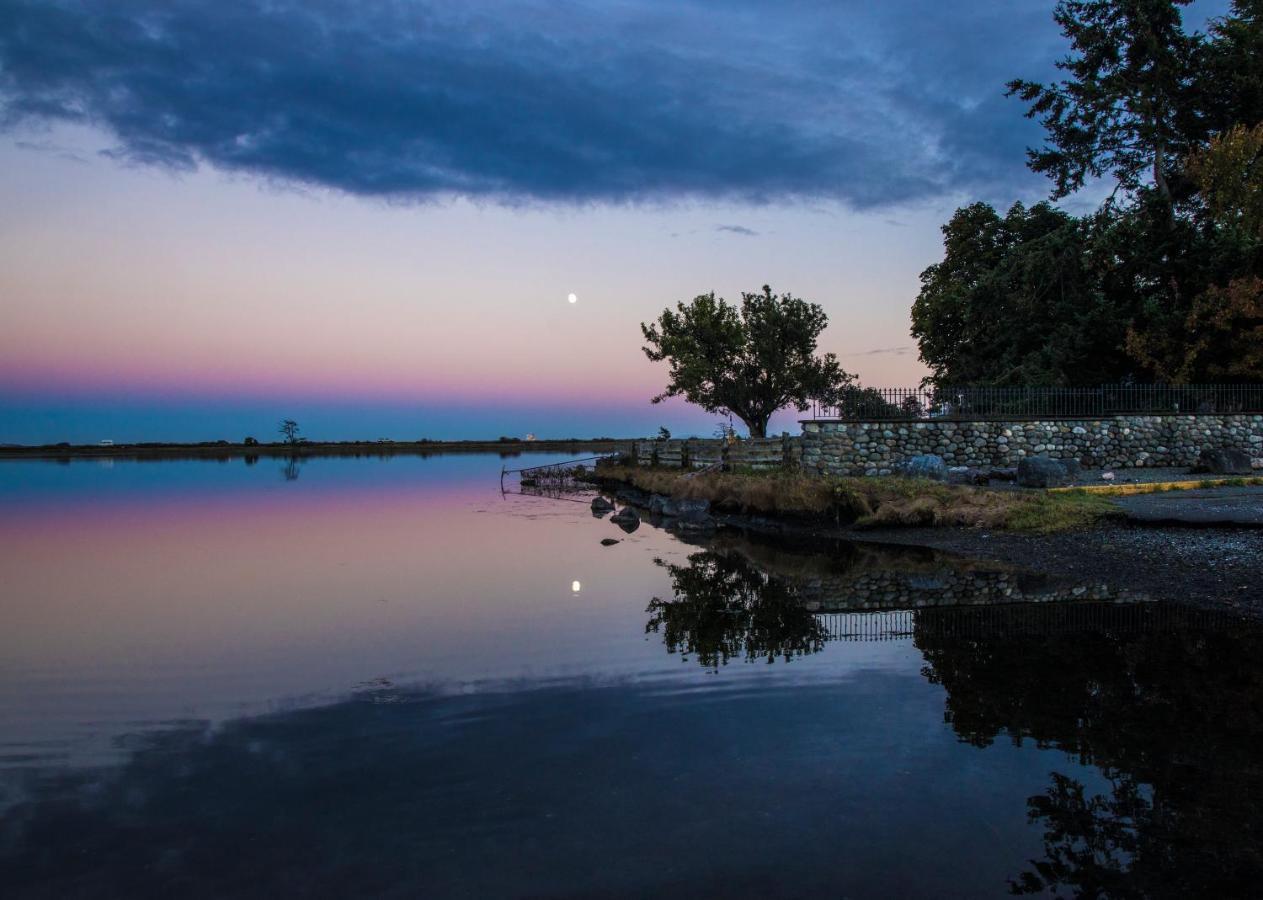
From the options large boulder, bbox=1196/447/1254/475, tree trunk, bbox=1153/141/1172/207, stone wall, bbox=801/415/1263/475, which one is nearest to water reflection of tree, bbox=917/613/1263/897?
stone wall, bbox=801/415/1263/475

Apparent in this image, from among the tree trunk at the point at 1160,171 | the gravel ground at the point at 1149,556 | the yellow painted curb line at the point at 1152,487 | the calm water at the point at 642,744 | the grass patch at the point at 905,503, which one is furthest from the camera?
the tree trunk at the point at 1160,171

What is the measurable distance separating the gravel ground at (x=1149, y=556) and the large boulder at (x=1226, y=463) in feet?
36.3

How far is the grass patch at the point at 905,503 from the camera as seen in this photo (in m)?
17.5

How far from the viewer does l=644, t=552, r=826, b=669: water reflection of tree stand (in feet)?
31.1

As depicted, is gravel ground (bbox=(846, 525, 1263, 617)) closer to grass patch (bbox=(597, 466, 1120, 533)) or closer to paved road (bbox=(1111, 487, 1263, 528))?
paved road (bbox=(1111, 487, 1263, 528))

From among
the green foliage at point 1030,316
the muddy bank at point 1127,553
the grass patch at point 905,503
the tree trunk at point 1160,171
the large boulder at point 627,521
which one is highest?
the tree trunk at point 1160,171

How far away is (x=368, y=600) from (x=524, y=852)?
9.99 m

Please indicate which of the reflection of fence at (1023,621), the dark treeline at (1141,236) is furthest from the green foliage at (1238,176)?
the reflection of fence at (1023,621)

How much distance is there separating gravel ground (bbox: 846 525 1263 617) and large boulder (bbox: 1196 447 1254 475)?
1107 cm

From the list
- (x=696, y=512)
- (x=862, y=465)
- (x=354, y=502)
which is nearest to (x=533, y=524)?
(x=696, y=512)

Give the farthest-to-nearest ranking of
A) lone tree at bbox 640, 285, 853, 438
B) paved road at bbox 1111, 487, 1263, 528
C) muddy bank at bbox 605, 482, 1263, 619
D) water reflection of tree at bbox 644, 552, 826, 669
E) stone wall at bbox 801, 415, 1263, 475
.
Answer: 1. lone tree at bbox 640, 285, 853, 438
2. stone wall at bbox 801, 415, 1263, 475
3. paved road at bbox 1111, 487, 1263, 528
4. muddy bank at bbox 605, 482, 1263, 619
5. water reflection of tree at bbox 644, 552, 826, 669

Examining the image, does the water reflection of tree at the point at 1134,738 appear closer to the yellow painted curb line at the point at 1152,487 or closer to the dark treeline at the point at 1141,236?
the yellow painted curb line at the point at 1152,487

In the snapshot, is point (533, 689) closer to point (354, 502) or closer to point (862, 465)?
point (862, 465)

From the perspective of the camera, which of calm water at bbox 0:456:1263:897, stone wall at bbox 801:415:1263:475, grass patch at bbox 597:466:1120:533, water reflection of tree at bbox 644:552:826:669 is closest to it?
calm water at bbox 0:456:1263:897
